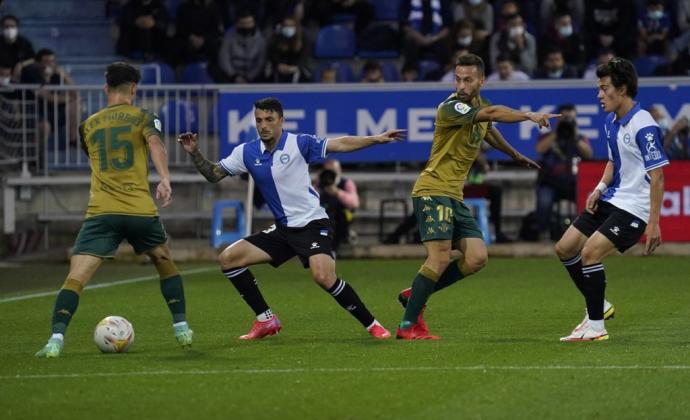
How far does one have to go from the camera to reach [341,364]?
10109mm

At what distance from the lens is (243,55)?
951 inches

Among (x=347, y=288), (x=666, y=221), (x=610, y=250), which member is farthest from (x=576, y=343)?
(x=666, y=221)

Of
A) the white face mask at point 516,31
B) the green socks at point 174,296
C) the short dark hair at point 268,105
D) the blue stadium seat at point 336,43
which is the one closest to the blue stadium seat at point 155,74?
the blue stadium seat at point 336,43

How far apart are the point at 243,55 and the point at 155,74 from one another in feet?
4.98

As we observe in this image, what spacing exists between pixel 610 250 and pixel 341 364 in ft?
8.00

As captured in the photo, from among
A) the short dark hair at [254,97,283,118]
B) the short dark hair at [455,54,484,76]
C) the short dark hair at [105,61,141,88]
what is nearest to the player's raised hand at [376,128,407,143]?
the short dark hair at [455,54,484,76]

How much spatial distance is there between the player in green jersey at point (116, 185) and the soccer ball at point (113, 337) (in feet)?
0.90

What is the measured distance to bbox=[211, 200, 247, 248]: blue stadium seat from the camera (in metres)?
21.6

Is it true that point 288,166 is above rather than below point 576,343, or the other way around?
above

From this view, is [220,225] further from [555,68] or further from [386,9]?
[386,9]

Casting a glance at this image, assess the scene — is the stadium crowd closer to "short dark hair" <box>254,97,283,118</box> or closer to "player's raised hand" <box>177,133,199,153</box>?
"short dark hair" <box>254,97,283,118</box>

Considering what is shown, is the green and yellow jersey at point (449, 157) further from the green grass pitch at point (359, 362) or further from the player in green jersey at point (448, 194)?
the green grass pitch at point (359, 362)

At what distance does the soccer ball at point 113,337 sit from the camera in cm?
1082

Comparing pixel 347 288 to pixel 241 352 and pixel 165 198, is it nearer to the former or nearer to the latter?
pixel 241 352
